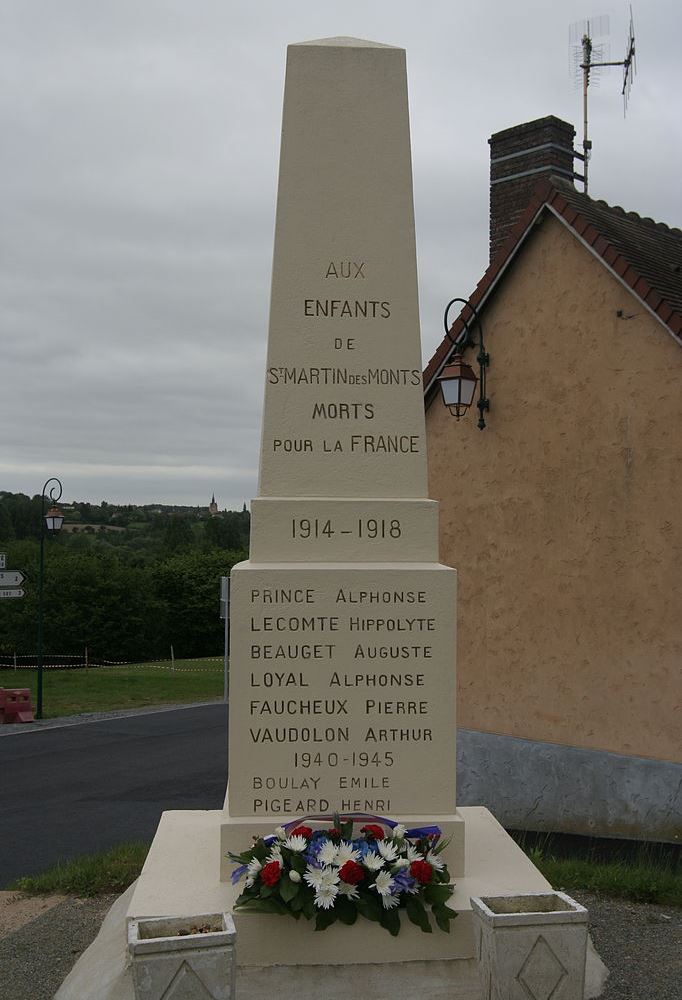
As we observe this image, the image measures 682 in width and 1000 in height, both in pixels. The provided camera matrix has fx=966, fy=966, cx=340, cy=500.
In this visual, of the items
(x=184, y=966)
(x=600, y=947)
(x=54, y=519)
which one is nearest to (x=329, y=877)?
(x=184, y=966)

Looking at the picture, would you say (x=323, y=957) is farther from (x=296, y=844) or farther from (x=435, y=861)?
(x=435, y=861)

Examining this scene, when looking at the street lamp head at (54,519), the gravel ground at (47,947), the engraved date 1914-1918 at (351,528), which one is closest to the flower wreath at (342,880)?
the gravel ground at (47,947)

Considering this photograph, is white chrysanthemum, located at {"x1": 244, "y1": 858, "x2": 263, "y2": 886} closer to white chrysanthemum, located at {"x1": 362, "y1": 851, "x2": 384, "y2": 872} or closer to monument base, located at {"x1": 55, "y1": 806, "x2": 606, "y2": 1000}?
monument base, located at {"x1": 55, "y1": 806, "x2": 606, "y2": 1000}

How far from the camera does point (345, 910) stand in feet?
14.7

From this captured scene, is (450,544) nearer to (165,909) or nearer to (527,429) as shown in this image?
(527,429)

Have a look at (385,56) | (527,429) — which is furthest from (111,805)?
(385,56)

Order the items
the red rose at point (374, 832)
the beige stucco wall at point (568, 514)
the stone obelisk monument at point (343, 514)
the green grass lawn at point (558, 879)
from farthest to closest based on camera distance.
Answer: the beige stucco wall at point (568, 514) → the green grass lawn at point (558, 879) → the stone obelisk monument at point (343, 514) → the red rose at point (374, 832)

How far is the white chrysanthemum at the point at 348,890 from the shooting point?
4488mm

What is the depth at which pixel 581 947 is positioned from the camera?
12.6ft

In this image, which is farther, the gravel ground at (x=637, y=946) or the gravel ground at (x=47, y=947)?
the gravel ground at (x=47, y=947)

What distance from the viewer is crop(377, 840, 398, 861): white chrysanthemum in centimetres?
458

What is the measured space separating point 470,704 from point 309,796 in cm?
618

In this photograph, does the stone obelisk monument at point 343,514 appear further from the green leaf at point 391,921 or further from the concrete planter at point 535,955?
the concrete planter at point 535,955

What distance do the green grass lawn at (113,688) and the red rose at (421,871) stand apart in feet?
59.6
